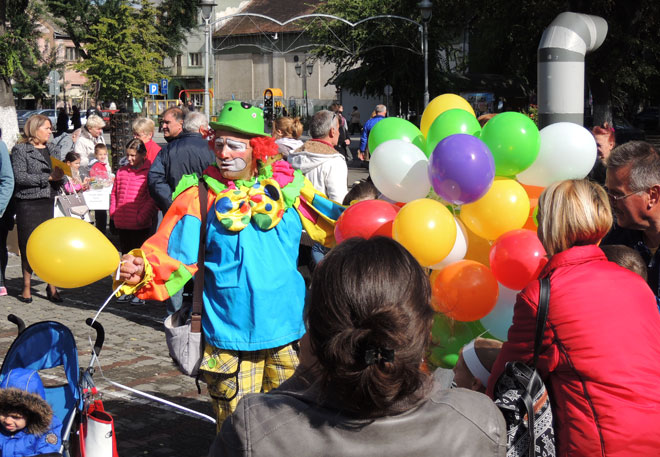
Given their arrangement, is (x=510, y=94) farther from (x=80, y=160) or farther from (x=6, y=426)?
(x=6, y=426)

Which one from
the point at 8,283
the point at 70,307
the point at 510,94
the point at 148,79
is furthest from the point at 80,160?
the point at 510,94

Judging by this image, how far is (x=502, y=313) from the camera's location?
12.4 feet

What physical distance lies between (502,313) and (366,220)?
30.0 inches

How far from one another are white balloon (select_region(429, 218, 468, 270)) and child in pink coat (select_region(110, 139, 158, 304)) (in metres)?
5.08

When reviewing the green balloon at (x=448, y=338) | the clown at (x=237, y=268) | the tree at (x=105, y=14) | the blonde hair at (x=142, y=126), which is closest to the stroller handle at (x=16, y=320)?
the clown at (x=237, y=268)

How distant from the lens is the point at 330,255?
Result: 6.03ft

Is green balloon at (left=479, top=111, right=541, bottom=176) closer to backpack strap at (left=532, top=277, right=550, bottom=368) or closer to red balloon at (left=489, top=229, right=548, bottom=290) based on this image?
red balloon at (left=489, top=229, right=548, bottom=290)

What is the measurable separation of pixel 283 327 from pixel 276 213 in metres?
0.55

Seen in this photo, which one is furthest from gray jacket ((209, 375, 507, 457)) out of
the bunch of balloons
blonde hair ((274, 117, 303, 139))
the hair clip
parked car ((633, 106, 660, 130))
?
parked car ((633, 106, 660, 130))

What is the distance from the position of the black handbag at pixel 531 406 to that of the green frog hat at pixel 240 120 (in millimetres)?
1877

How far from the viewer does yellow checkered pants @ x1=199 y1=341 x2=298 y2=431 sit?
3.85 metres

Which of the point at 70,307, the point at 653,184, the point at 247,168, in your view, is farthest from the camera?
the point at 70,307

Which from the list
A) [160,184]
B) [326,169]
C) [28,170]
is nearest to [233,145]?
[326,169]

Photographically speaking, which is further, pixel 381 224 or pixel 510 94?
pixel 510 94
